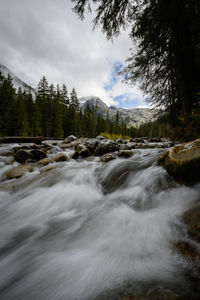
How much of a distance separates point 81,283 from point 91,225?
2.73 feet

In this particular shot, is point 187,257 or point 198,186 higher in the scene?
point 198,186

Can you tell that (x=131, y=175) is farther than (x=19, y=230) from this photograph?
Yes

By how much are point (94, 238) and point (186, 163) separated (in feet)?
5.66

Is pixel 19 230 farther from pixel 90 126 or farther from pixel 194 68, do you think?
pixel 90 126

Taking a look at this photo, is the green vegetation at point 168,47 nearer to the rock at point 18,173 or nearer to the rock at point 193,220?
the rock at point 193,220

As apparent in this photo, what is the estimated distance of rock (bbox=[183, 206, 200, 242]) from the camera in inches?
46.4

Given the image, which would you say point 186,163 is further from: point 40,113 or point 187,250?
point 40,113

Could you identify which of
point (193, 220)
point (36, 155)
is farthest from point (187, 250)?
point (36, 155)

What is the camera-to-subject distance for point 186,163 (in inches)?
79.0

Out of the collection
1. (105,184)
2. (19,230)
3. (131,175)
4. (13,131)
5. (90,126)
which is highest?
(90,126)

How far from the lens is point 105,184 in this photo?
3.11 m

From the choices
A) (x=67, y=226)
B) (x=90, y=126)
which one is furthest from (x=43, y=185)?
(x=90, y=126)

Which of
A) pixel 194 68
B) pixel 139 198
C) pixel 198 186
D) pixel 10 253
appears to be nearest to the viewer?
pixel 10 253

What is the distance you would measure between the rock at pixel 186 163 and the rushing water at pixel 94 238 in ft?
0.66
